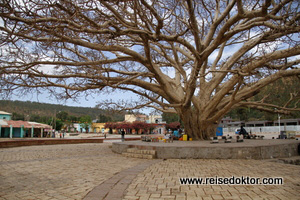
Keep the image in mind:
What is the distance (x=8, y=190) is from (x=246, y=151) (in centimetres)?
799

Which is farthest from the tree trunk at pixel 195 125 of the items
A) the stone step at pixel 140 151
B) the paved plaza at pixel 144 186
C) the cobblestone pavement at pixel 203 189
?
the cobblestone pavement at pixel 203 189

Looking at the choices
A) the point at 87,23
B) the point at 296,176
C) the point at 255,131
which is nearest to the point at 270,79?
the point at 296,176

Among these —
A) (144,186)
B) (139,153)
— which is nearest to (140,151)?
(139,153)

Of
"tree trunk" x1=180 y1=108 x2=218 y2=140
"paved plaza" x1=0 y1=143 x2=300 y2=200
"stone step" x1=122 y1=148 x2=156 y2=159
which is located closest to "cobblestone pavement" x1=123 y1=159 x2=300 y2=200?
"paved plaza" x1=0 y1=143 x2=300 y2=200

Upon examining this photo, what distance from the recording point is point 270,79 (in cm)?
1176

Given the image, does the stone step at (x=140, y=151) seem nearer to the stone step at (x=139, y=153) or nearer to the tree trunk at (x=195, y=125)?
the stone step at (x=139, y=153)

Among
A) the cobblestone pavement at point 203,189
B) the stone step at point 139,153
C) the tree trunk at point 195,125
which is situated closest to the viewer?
the cobblestone pavement at point 203,189

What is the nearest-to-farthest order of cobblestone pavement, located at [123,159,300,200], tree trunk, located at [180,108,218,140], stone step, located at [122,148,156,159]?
cobblestone pavement, located at [123,159,300,200], stone step, located at [122,148,156,159], tree trunk, located at [180,108,218,140]

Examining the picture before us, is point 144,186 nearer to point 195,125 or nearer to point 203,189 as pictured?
point 203,189

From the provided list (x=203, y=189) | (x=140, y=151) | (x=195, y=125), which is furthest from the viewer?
(x=195, y=125)

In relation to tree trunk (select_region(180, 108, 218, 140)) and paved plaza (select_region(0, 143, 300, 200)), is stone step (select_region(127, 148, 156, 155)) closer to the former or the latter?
paved plaza (select_region(0, 143, 300, 200))

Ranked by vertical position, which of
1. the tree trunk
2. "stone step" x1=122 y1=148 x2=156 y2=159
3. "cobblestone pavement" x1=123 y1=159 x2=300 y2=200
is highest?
the tree trunk

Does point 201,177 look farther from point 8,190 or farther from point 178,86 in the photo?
point 178,86

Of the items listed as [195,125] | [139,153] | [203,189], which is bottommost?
[139,153]
